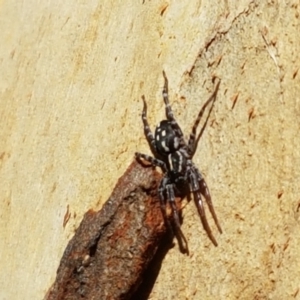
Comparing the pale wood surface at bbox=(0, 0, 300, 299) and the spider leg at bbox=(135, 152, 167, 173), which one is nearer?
the pale wood surface at bbox=(0, 0, 300, 299)

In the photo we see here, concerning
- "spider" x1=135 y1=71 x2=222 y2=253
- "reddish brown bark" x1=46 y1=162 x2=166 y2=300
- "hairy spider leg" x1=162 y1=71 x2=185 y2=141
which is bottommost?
"reddish brown bark" x1=46 y1=162 x2=166 y2=300

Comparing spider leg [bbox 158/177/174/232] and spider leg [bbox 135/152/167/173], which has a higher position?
spider leg [bbox 135/152/167/173]

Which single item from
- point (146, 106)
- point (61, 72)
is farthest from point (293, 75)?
point (61, 72)

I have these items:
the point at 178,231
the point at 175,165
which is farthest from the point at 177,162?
the point at 178,231

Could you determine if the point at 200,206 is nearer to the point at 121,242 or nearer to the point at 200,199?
the point at 200,199

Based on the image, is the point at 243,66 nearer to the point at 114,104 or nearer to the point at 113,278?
the point at 114,104

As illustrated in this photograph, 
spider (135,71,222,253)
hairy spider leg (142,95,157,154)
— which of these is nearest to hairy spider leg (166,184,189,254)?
spider (135,71,222,253)

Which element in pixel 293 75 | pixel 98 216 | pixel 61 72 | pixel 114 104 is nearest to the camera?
pixel 293 75

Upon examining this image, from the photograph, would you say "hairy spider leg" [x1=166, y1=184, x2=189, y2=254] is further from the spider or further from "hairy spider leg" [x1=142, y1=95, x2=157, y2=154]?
"hairy spider leg" [x1=142, y1=95, x2=157, y2=154]
